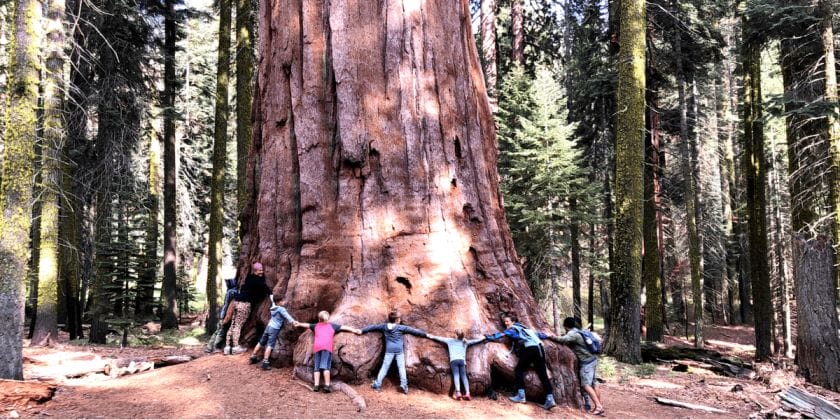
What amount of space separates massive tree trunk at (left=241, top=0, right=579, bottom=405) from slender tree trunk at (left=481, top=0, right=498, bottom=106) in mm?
8052

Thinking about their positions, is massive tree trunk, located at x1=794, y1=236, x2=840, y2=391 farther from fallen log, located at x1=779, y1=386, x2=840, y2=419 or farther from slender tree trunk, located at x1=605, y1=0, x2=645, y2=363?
slender tree trunk, located at x1=605, y1=0, x2=645, y2=363

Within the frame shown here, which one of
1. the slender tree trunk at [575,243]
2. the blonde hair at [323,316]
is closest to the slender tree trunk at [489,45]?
the slender tree trunk at [575,243]

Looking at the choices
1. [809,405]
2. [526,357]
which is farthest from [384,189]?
[809,405]

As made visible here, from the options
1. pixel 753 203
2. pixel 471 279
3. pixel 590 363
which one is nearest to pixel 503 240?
pixel 471 279

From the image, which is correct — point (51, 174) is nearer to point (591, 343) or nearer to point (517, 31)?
point (591, 343)

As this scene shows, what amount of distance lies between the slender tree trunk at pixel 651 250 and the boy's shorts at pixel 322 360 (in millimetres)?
13064

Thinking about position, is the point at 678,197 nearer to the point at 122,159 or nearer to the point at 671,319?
the point at 671,319

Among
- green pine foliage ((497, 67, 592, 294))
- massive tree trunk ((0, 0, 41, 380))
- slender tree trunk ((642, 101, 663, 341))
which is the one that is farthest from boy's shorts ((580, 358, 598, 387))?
slender tree trunk ((642, 101, 663, 341))

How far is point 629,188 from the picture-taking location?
40.1 ft

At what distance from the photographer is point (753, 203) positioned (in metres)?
16.4

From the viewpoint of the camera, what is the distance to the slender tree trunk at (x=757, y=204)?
15.9 metres

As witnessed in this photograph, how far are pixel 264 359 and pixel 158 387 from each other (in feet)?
4.44

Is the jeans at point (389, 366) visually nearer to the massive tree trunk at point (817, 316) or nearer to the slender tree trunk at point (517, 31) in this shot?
the massive tree trunk at point (817, 316)

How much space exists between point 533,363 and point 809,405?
5047mm
